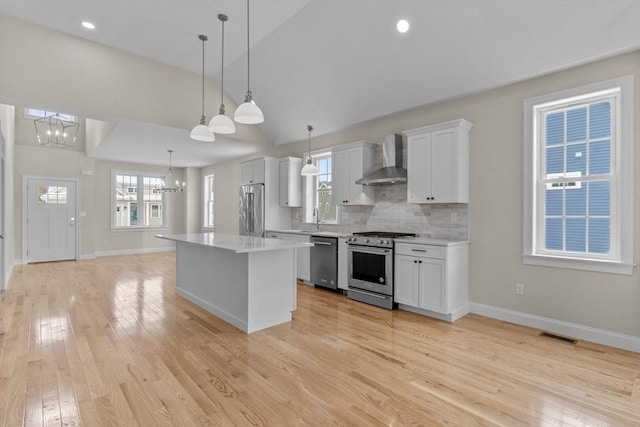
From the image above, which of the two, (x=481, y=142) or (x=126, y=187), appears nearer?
(x=481, y=142)

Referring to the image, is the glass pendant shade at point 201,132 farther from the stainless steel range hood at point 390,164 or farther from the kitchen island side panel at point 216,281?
the stainless steel range hood at point 390,164

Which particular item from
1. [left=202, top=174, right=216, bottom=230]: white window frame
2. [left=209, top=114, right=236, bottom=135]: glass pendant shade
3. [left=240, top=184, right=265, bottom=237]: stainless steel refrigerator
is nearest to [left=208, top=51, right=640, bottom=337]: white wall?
[left=209, top=114, right=236, bottom=135]: glass pendant shade

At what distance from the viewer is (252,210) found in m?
6.67

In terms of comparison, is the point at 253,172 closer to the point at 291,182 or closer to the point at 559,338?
the point at 291,182

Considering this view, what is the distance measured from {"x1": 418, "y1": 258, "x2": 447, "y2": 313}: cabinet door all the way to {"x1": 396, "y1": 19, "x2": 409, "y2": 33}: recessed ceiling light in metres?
2.60

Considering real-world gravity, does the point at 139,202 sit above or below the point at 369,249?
above

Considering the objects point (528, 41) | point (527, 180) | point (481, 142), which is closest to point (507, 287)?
point (527, 180)

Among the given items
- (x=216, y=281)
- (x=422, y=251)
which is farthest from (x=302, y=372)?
(x=422, y=251)

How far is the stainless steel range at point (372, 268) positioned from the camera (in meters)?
4.20

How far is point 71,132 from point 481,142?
921 centimetres

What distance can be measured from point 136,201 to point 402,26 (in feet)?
29.1

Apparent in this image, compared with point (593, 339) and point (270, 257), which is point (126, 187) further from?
point (593, 339)

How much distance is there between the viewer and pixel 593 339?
3.13 metres

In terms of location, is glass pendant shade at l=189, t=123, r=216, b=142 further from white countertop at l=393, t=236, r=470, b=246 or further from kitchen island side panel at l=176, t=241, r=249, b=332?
white countertop at l=393, t=236, r=470, b=246
